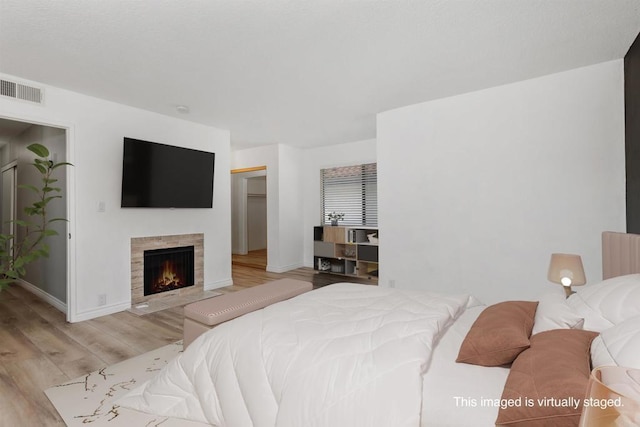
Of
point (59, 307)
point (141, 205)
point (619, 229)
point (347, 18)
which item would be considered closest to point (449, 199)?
point (619, 229)

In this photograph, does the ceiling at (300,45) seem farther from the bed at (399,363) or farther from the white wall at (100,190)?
the bed at (399,363)

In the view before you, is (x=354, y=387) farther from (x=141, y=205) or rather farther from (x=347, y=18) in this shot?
(x=141, y=205)

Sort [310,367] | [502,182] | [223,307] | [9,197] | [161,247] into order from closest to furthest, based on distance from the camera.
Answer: [310,367]
[223,307]
[502,182]
[161,247]
[9,197]

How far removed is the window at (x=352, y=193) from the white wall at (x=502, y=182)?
5.65 feet

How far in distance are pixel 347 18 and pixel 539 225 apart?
2.71m

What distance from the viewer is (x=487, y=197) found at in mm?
3402

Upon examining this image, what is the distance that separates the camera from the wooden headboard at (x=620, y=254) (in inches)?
81.4

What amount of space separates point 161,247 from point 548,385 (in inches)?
173

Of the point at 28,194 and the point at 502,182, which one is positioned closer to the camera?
the point at 502,182

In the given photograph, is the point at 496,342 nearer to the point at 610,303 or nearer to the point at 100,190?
the point at 610,303

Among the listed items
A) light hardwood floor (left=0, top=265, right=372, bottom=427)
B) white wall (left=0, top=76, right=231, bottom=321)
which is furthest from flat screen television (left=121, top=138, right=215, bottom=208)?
light hardwood floor (left=0, top=265, right=372, bottom=427)

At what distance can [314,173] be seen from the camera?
21.7ft

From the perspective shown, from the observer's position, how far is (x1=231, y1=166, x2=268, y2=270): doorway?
8.10m

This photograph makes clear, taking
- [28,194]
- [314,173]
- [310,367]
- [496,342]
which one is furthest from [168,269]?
[496,342]
